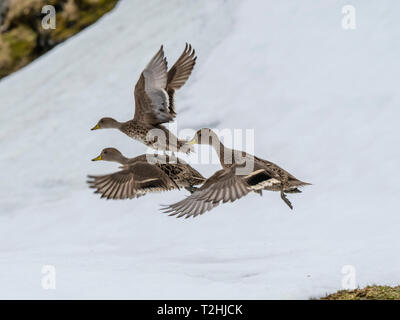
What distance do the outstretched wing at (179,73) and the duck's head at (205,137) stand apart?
548 millimetres

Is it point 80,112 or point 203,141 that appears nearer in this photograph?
point 203,141

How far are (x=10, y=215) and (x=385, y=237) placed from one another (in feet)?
22.1

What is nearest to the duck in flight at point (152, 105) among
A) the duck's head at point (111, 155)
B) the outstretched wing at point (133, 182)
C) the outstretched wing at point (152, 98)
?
the outstretched wing at point (152, 98)

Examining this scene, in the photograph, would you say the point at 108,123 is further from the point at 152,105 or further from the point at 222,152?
the point at 222,152

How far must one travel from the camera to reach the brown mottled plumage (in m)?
6.25

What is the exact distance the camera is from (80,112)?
47.1 ft

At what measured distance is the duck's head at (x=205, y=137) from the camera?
720 cm

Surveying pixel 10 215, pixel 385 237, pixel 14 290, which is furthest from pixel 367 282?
pixel 10 215

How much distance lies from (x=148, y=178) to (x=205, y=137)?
43.6 inches

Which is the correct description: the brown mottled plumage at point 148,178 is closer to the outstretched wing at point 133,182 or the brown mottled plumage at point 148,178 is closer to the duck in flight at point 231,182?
the outstretched wing at point 133,182

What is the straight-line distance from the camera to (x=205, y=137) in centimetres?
730

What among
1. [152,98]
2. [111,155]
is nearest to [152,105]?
[152,98]
